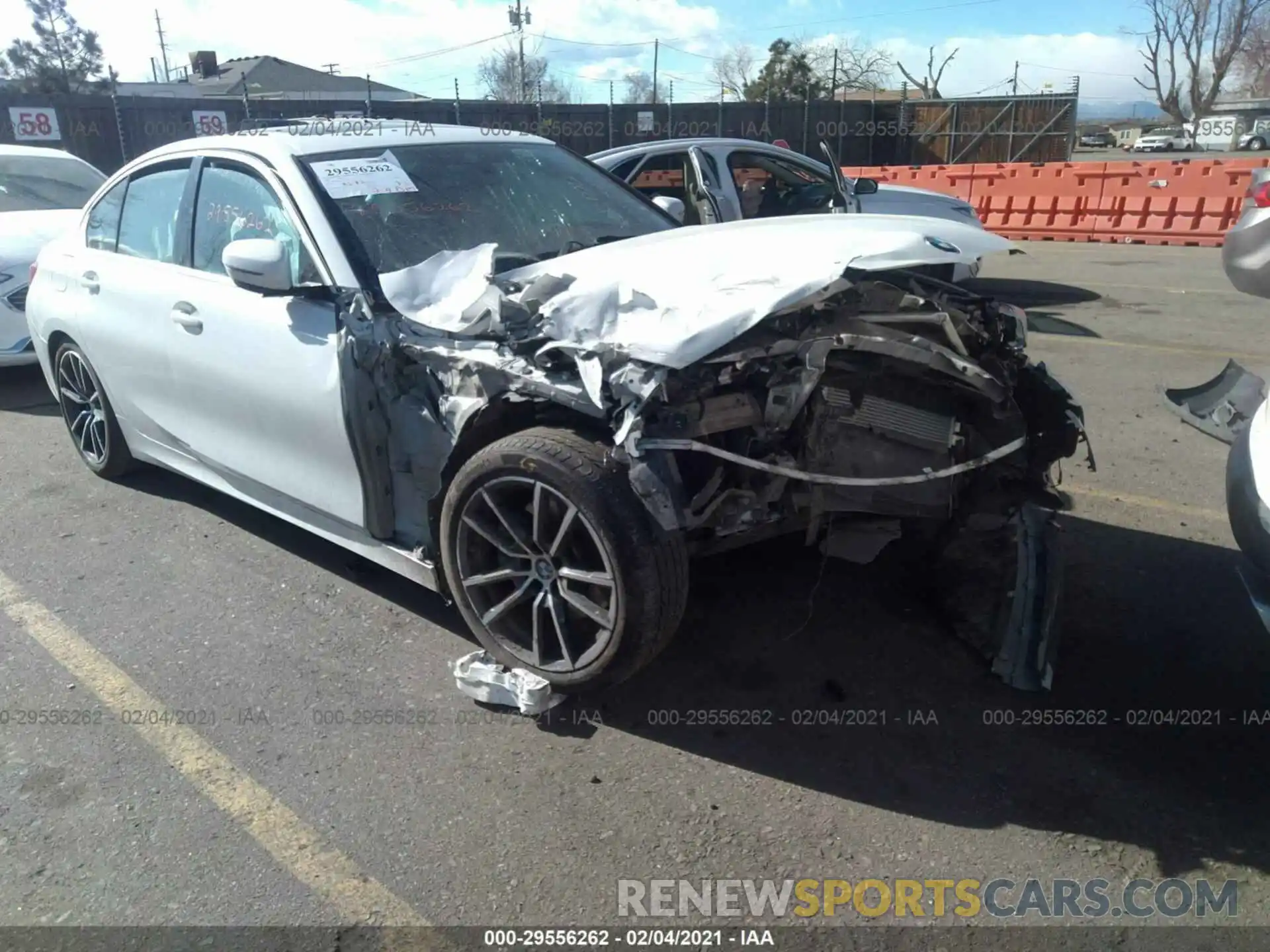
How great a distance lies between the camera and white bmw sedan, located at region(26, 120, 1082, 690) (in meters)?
2.84

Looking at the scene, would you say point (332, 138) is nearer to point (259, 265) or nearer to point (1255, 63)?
point (259, 265)

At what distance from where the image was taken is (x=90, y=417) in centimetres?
515

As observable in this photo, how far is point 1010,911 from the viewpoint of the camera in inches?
92.1

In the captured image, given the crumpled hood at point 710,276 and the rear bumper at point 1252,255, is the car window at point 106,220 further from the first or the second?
the rear bumper at point 1252,255

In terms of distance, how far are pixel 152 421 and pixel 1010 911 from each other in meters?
4.05

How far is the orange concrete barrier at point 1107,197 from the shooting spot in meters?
13.9

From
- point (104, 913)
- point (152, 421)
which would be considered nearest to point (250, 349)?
point (152, 421)

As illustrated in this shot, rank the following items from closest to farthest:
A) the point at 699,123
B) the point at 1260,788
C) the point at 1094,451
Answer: the point at 1260,788, the point at 1094,451, the point at 699,123

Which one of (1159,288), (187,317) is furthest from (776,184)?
(187,317)

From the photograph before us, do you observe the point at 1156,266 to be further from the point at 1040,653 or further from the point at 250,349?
the point at 250,349

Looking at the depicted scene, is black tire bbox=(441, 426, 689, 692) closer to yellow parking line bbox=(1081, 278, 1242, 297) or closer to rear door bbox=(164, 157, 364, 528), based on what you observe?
rear door bbox=(164, 157, 364, 528)

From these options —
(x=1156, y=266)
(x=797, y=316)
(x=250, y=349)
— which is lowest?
(x=1156, y=266)

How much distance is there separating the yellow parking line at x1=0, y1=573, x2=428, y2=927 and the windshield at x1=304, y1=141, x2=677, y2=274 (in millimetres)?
1705

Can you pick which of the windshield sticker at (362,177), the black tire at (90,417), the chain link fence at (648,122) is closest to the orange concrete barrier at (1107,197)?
the chain link fence at (648,122)
